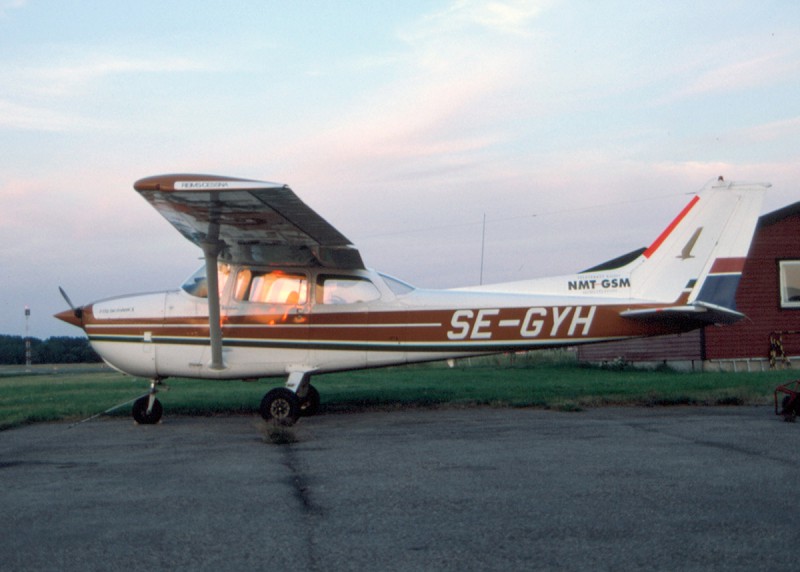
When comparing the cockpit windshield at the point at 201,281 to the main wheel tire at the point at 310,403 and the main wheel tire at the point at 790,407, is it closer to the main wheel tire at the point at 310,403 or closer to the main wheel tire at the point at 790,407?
the main wheel tire at the point at 310,403

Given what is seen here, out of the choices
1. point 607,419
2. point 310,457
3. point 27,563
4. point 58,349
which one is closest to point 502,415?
point 607,419

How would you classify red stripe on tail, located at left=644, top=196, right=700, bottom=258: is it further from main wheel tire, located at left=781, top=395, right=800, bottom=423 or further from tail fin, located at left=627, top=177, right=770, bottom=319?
main wheel tire, located at left=781, top=395, right=800, bottom=423

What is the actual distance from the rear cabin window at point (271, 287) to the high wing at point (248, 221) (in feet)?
0.55

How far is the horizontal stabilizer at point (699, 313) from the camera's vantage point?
10.5 m

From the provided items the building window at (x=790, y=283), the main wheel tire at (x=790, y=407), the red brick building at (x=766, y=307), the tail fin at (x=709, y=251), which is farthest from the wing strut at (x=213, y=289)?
the building window at (x=790, y=283)

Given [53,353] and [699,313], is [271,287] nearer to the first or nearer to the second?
[699,313]

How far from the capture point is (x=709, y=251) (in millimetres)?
10992

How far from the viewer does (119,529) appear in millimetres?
4352

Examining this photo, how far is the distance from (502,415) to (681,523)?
6006 millimetres

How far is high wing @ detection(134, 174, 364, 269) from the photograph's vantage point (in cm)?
851

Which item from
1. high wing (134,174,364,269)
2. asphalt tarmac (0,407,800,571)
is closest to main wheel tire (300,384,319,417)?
high wing (134,174,364,269)

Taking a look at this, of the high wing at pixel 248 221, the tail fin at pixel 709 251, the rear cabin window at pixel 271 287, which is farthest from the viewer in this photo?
the rear cabin window at pixel 271 287

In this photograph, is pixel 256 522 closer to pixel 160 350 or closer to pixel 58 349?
pixel 160 350

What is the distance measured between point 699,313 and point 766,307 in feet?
42.3
